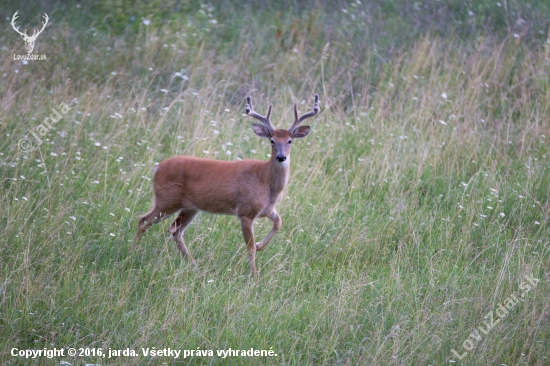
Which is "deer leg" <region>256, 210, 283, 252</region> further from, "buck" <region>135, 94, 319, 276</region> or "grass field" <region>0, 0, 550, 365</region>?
"grass field" <region>0, 0, 550, 365</region>

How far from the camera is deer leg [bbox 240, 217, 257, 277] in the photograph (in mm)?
5387

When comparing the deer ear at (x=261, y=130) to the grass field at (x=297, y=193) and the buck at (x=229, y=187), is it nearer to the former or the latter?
the buck at (x=229, y=187)

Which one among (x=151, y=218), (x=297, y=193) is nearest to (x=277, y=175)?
(x=297, y=193)

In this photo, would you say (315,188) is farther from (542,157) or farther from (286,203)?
(542,157)

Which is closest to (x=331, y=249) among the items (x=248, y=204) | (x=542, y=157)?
(x=248, y=204)

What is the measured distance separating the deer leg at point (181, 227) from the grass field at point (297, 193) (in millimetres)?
88

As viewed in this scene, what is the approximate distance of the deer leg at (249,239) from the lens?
539 cm

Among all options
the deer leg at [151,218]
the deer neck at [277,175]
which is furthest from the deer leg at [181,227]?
the deer neck at [277,175]

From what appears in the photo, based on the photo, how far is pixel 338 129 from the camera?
25.5ft

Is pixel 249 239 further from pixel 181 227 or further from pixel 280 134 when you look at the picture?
pixel 280 134

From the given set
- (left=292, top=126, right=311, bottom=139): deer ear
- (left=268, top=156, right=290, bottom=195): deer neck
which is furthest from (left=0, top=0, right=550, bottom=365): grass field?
(left=292, top=126, right=311, bottom=139): deer ear

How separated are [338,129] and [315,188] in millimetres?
1394

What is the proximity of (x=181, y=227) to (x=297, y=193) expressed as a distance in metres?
1.21

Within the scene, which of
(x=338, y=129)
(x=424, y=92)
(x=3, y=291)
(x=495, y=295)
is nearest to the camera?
(x=3, y=291)
